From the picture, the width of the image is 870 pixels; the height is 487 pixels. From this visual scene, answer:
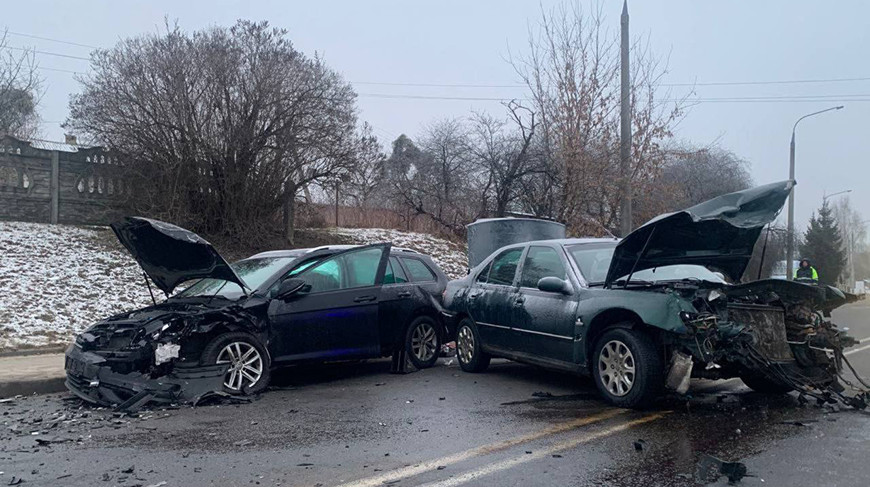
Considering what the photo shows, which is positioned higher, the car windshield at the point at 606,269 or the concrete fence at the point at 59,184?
the concrete fence at the point at 59,184

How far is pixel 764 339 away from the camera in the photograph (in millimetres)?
6297

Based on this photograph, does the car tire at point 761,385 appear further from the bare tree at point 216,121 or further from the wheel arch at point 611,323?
the bare tree at point 216,121

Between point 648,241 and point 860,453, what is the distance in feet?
7.74

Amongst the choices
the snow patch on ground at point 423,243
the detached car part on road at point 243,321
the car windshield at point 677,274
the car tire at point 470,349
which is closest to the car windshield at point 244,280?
the detached car part on road at point 243,321

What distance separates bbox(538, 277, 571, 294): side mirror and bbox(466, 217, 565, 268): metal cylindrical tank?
249 inches

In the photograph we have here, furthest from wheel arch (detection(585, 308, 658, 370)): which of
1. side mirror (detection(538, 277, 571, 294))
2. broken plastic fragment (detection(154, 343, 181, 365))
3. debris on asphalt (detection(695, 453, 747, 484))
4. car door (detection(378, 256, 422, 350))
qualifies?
broken plastic fragment (detection(154, 343, 181, 365))

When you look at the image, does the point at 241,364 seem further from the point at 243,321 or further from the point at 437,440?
the point at 437,440

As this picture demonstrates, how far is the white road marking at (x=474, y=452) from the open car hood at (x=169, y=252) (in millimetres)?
3640

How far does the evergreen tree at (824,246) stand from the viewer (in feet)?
141

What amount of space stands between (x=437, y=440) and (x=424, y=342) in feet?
12.4

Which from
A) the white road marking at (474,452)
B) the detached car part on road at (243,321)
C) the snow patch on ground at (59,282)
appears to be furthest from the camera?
the snow patch on ground at (59,282)

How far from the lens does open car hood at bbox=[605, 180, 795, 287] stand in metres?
6.23

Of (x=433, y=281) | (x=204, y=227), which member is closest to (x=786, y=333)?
(x=433, y=281)

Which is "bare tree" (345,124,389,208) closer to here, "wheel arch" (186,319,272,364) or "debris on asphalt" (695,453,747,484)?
"wheel arch" (186,319,272,364)
